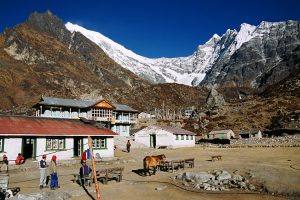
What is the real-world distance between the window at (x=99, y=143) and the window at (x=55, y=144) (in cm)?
370

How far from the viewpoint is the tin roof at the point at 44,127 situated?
102ft

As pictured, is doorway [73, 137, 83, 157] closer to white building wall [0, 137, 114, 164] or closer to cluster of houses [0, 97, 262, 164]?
cluster of houses [0, 97, 262, 164]

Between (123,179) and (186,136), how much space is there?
134ft

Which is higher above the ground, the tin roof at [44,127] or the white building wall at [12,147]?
the tin roof at [44,127]

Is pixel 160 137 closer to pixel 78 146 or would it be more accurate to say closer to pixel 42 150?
pixel 78 146

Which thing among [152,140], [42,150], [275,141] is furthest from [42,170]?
[275,141]

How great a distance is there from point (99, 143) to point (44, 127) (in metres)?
6.35

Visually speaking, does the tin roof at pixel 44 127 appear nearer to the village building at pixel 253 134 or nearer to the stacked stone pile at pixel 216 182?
the stacked stone pile at pixel 216 182

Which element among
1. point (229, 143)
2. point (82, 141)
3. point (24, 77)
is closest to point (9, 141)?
point (82, 141)

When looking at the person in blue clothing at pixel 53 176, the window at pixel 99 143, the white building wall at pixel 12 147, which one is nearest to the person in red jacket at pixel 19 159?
the white building wall at pixel 12 147

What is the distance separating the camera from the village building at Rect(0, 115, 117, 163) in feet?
98.9

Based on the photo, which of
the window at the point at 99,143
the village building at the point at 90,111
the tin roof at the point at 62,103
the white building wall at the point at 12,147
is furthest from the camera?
the village building at the point at 90,111

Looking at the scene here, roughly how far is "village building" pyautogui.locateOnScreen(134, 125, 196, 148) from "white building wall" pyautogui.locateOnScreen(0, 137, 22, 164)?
3093cm

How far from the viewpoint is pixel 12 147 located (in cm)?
3003
